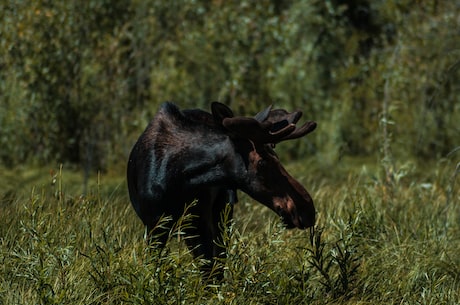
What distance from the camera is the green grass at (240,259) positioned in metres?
5.06

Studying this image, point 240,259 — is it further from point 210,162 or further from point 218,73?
point 218,73

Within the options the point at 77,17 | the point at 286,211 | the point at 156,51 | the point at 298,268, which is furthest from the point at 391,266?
the point at 156,51

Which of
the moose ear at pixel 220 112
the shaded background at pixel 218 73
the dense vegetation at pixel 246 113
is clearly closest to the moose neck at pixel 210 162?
the moose ear at pixel 220 112

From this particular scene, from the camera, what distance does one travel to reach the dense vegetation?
17.4 feet

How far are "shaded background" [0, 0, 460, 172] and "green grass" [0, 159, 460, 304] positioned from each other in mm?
3415

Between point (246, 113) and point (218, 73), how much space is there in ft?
1.93

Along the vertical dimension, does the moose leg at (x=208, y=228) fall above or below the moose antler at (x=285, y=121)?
below

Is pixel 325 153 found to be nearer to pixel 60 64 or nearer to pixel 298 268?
pixel 60 64

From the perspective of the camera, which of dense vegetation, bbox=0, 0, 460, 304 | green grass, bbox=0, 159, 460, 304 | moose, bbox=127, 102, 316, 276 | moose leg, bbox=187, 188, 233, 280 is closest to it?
green grass, bbox=0, 159, 460, 304

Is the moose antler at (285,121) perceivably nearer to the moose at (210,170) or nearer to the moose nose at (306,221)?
the moose at (210,170)

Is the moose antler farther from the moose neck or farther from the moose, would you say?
the moose neck

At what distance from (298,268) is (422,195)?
8.50 feet

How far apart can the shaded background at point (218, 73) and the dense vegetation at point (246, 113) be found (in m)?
0.02

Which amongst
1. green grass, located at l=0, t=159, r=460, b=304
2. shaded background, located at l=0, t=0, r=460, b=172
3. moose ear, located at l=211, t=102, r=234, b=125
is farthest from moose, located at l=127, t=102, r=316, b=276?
shaded background, located at l=0, t=0, r=460, b=172
